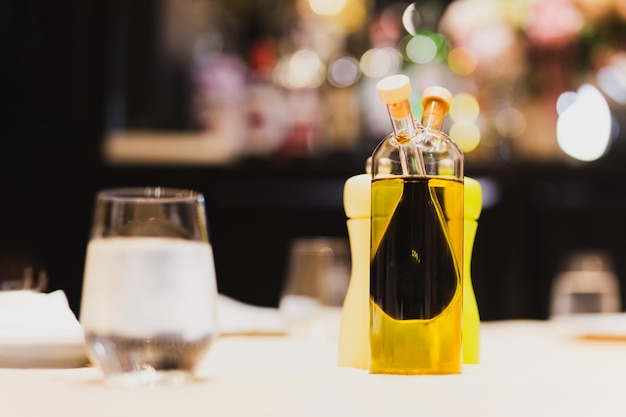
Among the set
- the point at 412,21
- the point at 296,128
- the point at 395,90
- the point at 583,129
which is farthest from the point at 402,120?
the point at 412,21

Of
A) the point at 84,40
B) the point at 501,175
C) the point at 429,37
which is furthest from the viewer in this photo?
the point at 429,37

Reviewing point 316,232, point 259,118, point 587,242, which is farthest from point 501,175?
point 259,118

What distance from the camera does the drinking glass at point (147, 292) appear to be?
24.5 inches

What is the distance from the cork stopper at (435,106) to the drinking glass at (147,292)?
23cm

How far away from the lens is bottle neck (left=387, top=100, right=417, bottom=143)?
73 cm

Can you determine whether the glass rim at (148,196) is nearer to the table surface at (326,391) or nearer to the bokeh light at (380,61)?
the table surface at (326,391)

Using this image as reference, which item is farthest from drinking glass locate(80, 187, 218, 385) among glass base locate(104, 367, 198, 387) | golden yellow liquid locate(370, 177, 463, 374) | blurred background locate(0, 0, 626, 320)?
blurred background locate(0, 0, 626, 320)

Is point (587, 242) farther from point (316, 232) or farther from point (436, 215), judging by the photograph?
point (436, 215)

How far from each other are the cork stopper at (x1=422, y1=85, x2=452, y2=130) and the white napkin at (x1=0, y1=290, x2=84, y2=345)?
341 millimetres

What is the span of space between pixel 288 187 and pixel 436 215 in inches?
73.2

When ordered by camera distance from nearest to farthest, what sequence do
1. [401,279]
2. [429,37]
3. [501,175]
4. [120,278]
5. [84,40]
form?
[120,278], [401,279], [501,175], [84,40], [429,37]

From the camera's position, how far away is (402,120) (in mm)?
744

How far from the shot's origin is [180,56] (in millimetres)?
3062

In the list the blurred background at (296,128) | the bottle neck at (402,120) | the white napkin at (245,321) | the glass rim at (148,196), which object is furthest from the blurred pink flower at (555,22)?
the glass rim at (148,196)
